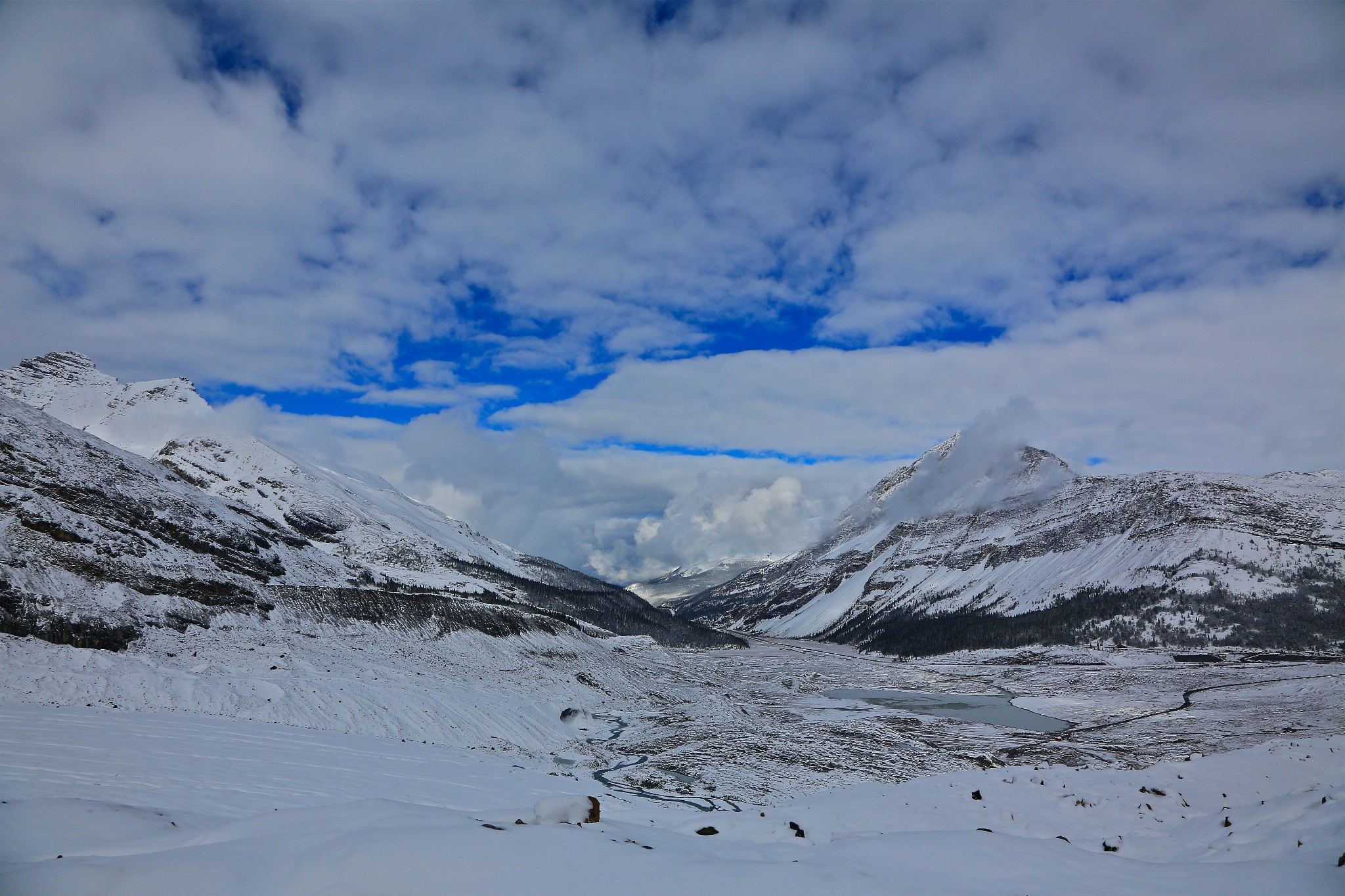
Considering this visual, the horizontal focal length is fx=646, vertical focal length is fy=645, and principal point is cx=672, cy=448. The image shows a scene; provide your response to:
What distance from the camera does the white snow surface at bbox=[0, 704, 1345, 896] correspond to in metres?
10.1

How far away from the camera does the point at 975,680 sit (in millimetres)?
124250

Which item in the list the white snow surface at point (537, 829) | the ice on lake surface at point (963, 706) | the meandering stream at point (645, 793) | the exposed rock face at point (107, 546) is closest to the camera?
the white snow surface at point (537, 829)

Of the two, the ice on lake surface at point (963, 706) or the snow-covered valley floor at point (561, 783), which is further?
the ice on lake surface at point (963, 706)

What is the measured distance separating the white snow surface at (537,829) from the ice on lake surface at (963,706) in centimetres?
4230

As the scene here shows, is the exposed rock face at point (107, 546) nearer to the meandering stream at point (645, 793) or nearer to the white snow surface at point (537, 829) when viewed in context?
the white snow surface at point (537, 829)

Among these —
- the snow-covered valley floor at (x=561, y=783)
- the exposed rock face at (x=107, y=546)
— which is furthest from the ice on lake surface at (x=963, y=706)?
the exposed rock face at (x=107, y=546)

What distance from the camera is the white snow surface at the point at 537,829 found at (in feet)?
33.3

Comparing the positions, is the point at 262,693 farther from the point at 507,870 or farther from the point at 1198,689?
the point at 1198,689

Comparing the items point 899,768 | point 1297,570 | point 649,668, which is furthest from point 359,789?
point 1297,570

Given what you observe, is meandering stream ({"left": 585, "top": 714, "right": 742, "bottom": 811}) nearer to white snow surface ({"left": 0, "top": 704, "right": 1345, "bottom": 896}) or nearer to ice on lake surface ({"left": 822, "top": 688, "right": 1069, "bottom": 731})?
white snow surface ({"left": 0, "top": 704, "right": 1345, "bottom": 896})

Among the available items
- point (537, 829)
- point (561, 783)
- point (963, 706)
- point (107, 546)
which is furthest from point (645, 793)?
point (963, 706)

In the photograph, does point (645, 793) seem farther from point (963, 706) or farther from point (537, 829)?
point (963, 706)

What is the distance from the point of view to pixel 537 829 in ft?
41.2

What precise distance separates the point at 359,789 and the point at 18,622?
37.7m
